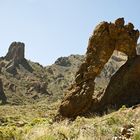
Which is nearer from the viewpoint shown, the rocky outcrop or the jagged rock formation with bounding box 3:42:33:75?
the jagged rock formation with bounding box 3:42:33:75

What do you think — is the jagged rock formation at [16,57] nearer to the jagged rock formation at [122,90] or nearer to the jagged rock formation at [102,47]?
the jagged rock formation at [102,47]

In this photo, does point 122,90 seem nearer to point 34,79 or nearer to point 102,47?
point 102,47

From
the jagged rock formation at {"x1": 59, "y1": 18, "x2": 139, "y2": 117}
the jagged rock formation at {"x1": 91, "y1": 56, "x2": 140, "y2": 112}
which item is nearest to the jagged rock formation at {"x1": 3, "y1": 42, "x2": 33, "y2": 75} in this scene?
the jagged rock formation at {"x1": 59, "y1": 18, "x2": 139, "y2": 117}

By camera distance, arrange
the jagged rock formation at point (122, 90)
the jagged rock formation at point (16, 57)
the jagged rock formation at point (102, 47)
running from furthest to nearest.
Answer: the jagged rock formation at point (16, 57) < the jagged rock formation at point (102, 47) < the jagged rock formation at point (122, 90)

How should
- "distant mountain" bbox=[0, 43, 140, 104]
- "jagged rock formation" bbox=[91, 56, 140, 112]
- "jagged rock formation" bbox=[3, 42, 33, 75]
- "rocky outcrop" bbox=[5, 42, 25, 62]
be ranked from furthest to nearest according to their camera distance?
"rocky outcrop" bbox=[5, 42, 25, 62] < "jagged rock formation" bbox=[3, 42, 33, 75] < "distant mountain" bbox=[0, 43, 140, 104] < "jagged rock formation" bbox=[91, 56, 140, 112]

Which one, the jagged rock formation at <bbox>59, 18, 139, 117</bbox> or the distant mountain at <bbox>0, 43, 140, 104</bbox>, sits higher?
the distant mountain at <bbox>0, 43, 140, 104</bbox>

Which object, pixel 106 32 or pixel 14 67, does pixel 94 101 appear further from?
pixel 14 67

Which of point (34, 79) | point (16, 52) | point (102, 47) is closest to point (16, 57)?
point (16, 52)

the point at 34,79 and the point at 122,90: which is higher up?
the point at 34,79

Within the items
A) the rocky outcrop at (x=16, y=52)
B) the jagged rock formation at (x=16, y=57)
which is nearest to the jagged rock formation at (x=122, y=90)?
the jagged rock formation at (x=16, y=57)

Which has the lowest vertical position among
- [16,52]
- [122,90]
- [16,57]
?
[122,90]

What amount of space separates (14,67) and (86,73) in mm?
141905

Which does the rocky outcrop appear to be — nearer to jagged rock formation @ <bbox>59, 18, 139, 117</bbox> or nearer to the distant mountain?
→ the distant mountain

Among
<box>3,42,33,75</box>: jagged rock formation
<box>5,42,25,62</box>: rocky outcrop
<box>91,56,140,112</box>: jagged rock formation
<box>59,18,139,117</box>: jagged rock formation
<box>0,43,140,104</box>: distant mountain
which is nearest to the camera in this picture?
<box>91,56,140,112</box>: jagged rock formation
